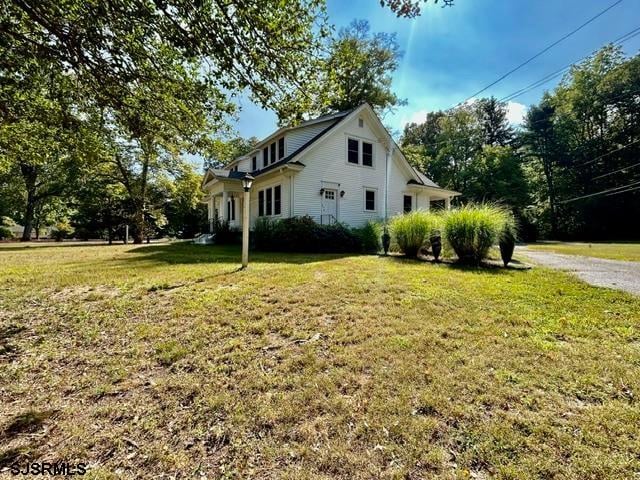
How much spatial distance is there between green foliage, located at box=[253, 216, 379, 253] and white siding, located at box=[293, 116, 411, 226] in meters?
1.68

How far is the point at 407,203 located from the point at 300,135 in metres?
7.39

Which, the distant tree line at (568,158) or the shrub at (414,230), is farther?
the distant tree line at (568,158)

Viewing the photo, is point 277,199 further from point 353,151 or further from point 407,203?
point 407,203

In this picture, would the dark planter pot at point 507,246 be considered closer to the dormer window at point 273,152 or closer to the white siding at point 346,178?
the white siding at point 346,178

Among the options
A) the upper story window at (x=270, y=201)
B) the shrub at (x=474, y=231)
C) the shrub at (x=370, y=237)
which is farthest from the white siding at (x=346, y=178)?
the shrub at (x=474, y=231)

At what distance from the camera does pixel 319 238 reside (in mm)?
12227

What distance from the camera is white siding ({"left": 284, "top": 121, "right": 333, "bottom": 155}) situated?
15.8m

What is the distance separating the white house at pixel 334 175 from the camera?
47.0 feet

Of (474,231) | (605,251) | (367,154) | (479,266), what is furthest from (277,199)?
(605,251)

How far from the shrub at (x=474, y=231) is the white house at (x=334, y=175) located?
23.9ft

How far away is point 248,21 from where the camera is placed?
414cm

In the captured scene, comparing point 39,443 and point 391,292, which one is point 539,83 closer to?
point 391,292

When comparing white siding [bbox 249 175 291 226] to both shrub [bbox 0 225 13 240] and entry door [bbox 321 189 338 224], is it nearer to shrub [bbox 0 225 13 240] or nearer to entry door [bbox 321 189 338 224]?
entry door [bbox 321 189 338 224]

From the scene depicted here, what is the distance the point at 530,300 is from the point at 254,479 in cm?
468
